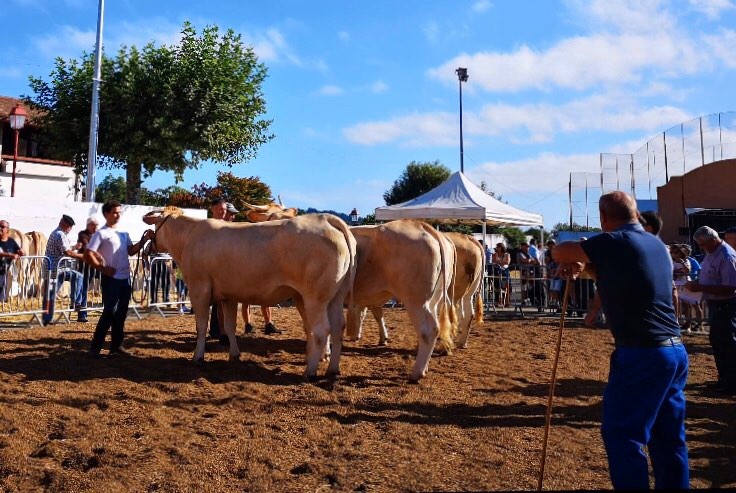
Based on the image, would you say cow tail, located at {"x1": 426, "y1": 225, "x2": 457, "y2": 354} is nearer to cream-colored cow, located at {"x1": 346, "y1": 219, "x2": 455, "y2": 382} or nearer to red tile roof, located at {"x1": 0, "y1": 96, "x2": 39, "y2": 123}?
cream-colored cow, located at {"x1": 346, "y1": 219, "x2": 455, "y2": 382}

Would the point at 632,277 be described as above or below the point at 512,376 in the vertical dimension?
above

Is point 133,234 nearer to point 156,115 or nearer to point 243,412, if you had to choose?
point 156,115

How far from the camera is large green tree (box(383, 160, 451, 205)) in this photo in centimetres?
4853

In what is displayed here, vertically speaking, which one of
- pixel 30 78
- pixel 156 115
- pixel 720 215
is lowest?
pixel 720 215

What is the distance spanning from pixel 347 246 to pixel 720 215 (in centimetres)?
1994

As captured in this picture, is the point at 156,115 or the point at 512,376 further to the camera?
the point at 156,115

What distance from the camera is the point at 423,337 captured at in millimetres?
7227

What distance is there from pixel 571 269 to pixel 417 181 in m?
45.6

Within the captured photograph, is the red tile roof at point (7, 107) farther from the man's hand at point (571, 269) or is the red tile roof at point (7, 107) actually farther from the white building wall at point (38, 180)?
the man's hand at point (571, 269)

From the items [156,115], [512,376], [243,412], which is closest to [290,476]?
[243,412]

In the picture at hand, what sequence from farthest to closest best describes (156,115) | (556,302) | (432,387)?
(156,115) < (556,302) < (432,387)

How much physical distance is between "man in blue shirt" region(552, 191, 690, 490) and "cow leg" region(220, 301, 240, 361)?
519 centimetres

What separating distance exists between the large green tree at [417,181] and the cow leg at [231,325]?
133ft

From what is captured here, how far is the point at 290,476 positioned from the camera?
13.9ft
